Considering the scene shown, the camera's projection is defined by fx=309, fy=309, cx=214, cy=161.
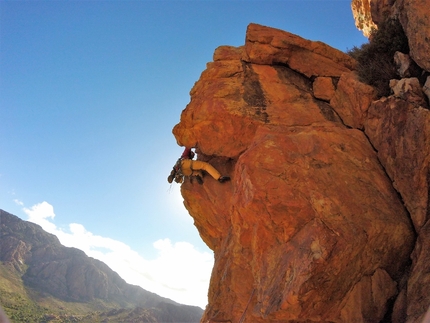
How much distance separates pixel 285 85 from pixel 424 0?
5404 mm

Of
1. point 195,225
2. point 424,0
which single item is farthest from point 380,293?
point 195,225

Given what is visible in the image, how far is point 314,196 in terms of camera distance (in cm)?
844

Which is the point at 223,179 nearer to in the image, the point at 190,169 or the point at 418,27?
the point at 190,169

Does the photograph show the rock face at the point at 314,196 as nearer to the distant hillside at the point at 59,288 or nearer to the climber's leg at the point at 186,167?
the climber's leg at the point at 186,167

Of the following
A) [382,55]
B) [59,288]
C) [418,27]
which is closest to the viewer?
[418,27]

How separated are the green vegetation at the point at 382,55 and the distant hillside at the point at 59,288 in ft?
271

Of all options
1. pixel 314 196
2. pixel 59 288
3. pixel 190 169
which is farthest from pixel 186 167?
pixel 59 288

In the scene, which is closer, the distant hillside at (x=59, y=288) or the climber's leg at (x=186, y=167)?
the climber's leg at (x=186, y=167)

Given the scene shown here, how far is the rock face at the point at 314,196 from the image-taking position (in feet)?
24.8

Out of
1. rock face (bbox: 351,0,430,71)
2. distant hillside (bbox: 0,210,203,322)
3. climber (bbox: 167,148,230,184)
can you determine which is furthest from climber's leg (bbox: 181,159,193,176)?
distant hillside (bbox: 0,210,203,322)

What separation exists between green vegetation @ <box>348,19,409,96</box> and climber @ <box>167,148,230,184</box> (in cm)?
669

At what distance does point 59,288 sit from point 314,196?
13635 centimetres

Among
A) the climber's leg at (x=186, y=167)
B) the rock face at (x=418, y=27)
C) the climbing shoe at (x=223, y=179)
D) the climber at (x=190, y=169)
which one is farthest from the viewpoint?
the climber's leg at (x=186, y=167)

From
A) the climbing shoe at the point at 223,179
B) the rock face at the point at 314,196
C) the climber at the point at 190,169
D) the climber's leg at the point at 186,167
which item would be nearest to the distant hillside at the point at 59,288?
the climber at the point at 190,169
